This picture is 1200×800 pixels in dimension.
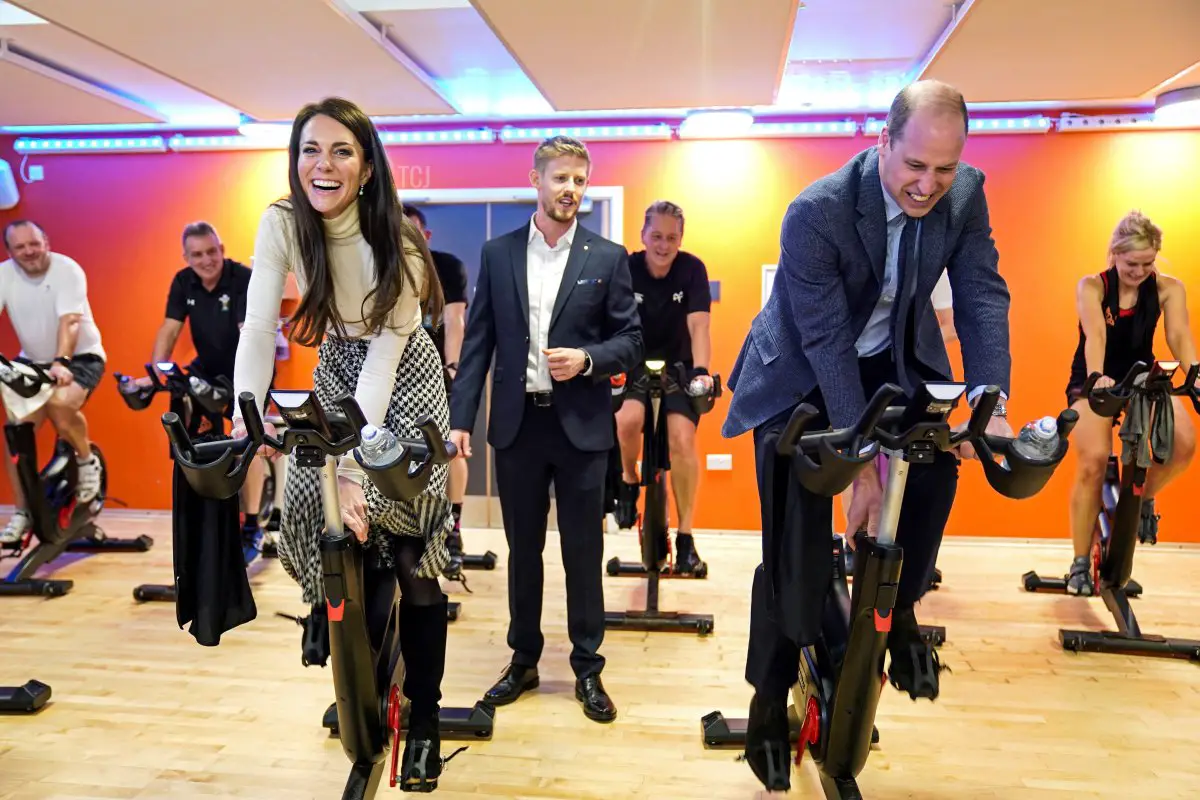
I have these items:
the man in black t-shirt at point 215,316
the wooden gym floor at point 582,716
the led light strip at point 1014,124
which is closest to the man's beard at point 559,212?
the wooden gym floor at point 582,716

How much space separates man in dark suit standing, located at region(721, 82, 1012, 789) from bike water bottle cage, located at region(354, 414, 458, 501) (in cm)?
81

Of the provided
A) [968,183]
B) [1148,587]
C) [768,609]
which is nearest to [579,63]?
[968,183]

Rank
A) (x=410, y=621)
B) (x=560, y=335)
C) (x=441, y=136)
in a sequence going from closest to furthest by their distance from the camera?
(x=410, y=621)
(x=560, y=335)
(x=441, y=136)

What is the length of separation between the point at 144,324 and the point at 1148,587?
6.74m

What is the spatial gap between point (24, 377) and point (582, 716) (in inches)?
117

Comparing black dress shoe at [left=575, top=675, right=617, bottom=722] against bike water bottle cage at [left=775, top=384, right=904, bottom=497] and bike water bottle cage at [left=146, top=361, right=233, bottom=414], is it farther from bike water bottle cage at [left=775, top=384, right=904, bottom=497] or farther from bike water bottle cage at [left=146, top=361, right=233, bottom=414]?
bike water bottle cage at [left=146, top=361, right=233, bottom=414]

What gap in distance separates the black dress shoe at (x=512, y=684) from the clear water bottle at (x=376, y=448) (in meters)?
1.61

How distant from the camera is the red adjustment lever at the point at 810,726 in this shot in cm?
209

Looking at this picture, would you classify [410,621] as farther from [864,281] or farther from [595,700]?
[864,281]

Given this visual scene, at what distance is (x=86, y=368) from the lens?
4.51 m

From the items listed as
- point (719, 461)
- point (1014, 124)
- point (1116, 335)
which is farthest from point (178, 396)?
point (1014, 124)

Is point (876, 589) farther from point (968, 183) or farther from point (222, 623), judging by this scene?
point (222, 623)

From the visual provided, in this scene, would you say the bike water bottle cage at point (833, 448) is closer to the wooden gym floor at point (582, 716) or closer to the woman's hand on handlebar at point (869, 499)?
the woman's hand on handlebar at point (869, 499)

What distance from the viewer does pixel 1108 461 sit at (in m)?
4.12
